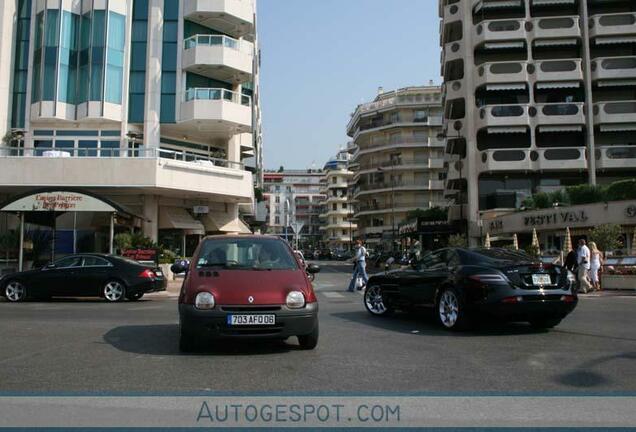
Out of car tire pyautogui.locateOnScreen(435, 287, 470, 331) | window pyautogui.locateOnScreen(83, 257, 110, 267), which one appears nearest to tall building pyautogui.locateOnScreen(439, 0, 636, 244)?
window pyautogui.locateOnScreen(83, 257, 110, 267)

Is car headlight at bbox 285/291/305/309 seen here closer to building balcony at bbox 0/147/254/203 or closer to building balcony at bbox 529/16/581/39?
building balcony at bbox 0/147/254/203

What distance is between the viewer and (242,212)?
50.0 metres

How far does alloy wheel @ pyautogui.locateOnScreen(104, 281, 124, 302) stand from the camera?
16.2 meters

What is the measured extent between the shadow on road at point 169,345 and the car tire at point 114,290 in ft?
23.2

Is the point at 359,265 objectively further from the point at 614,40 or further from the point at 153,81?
the point at 614,40

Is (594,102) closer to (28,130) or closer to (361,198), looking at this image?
(28,130)

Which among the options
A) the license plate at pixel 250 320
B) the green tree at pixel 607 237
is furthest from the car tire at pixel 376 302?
the green tree at pixel 607 237

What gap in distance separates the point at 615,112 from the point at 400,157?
43689 mm

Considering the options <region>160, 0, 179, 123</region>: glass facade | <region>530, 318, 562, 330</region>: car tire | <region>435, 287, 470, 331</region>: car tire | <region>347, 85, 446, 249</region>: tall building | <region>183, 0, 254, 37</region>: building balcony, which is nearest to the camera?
<region>435, 287, 470, 331</region>: car tire

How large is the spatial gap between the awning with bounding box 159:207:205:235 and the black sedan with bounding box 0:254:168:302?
16200 mm

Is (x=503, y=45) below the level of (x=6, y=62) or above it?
above

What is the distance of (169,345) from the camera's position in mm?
8055

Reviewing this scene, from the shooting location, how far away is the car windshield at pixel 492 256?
943 cm

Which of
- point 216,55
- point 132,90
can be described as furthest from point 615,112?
point 132,90
